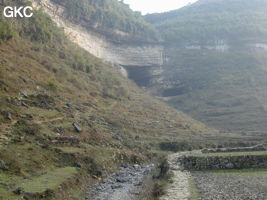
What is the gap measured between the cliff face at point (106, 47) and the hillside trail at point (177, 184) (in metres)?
89.7

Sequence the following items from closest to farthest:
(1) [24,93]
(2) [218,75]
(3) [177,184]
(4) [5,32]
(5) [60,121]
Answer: (3) [177,184]
(5) [60,121]
(1) [24,93]
(4) [5,32]
(2) [218,75]

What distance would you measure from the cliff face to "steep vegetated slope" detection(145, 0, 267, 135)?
24.4 feet

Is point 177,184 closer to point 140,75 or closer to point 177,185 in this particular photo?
point 177,185

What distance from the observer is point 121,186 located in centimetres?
3262

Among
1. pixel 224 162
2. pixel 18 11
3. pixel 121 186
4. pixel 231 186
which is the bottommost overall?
pixel 121 186

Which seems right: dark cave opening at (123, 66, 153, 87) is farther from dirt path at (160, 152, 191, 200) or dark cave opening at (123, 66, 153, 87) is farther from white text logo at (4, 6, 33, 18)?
dirt path at (160, 152, 191, 200)

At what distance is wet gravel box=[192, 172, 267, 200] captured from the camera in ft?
69.0

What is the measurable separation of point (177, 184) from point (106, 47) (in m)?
119

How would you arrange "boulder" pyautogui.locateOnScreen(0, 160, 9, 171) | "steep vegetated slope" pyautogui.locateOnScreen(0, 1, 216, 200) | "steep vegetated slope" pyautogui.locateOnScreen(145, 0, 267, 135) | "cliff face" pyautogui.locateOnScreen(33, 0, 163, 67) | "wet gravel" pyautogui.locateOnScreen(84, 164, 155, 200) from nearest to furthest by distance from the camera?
"boulder" pyautogui.locateOnScreen(0, 160, 9, 171), "steep vegetated slope" pyautogui.locateOnScreen(0, 1, 216, 200), "wet gravel" pyautogui.locateOnScreen(84, 164, 155, 200), "steep vegetated slope" pyautogui.locateOnScreen(145, 0, 267, 135), "cliff face" pyautogui.locateOnScreen(33, 0, 163, 67)

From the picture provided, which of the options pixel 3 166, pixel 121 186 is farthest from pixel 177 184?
pixel 3 166

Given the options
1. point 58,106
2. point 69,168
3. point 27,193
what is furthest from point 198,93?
point 27,193

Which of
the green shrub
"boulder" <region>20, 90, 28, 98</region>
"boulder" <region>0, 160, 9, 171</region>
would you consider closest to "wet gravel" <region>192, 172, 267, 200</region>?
"boulder" <region>0, 160, 9, 171</region>

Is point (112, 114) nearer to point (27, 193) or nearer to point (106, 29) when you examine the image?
point (27, 193)

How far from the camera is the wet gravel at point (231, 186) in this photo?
21.0 meters
